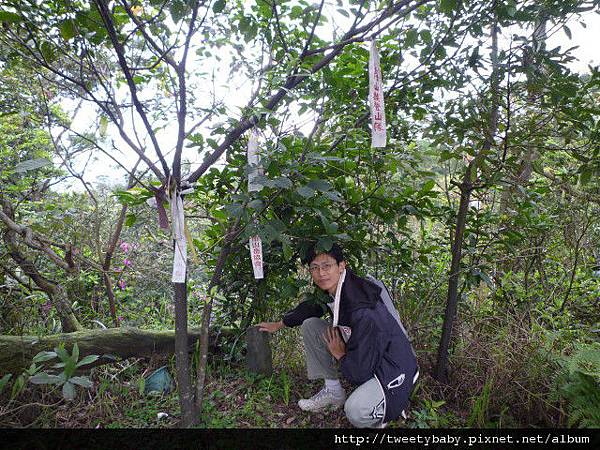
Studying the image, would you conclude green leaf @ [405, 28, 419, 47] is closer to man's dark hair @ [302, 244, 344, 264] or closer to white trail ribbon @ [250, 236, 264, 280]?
man's dark hair @ [302, 244, 344, 264]

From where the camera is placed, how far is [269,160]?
165 centimetres

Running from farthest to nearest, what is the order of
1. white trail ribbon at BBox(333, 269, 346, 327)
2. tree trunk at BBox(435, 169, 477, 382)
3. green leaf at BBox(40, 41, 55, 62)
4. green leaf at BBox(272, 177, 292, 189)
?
1. tree trunk at BBox(435, 169, 477, 382)
2. white trail ribbon at BBox(333, 269, 346, 327)
3. green leaf at BBox(40, 41, 55, 62)
4. green leaf at BBox(272, 177, 292, 189)

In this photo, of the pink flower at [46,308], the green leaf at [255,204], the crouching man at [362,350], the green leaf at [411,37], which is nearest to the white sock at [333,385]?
the crouching man at [362,350]

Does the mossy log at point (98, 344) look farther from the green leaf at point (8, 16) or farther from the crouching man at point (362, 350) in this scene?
the green leaf at point (8, 16)

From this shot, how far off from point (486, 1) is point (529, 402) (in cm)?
224

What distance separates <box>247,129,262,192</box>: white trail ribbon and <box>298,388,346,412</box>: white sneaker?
1504mm

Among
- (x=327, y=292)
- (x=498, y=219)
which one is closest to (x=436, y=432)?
(x=327, y=292)

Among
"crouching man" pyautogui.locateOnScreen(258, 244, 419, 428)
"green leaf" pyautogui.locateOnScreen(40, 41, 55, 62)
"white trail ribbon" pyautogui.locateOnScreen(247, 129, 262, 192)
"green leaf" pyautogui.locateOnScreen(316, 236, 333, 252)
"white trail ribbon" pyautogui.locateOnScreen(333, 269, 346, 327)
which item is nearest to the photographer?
"white trail ribbon" pyautogui.locateOnScreen(247, 129, 262, 192)

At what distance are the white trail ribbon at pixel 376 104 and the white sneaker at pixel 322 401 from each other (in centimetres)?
163

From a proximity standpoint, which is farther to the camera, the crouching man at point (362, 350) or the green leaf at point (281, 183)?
the crouching man at point (362, 350)

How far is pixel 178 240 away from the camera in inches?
69.5

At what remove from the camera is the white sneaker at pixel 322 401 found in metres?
2.51

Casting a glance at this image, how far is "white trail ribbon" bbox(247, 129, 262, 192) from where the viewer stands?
1.62 meters

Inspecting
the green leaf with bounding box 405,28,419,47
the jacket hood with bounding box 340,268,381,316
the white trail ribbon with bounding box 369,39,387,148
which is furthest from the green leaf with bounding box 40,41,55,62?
the jacket hood with bounding box 340,268,381,316
